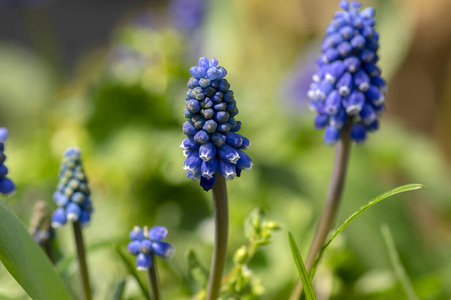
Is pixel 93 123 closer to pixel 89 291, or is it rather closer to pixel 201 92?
pixel 89 291

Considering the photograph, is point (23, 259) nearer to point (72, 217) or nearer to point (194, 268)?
point (72, 217)

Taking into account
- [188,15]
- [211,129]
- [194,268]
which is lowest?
[194,268]

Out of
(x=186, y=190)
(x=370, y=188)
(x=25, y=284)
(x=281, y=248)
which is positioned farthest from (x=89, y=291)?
(x=370, y=188)

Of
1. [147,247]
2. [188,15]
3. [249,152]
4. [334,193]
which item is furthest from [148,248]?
[188,15]

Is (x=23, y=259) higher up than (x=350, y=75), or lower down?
lower down

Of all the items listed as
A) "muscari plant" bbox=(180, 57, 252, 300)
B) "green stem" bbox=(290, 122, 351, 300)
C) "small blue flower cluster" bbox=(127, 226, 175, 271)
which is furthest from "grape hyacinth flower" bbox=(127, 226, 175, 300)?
"green stem" bbox=(290, 122, 351, 300)

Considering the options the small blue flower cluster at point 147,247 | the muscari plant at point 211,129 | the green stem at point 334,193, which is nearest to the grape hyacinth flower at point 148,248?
the small blue flower cluster at point 147,247

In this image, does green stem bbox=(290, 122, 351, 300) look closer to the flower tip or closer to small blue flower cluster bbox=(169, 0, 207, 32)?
the flower tip
